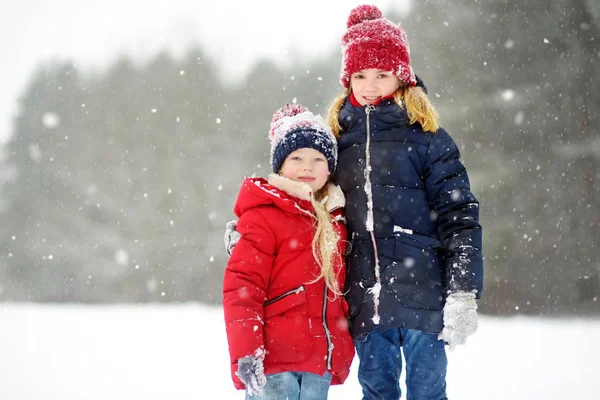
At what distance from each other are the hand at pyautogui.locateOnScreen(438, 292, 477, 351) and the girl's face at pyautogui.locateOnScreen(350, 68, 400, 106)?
1013 mm

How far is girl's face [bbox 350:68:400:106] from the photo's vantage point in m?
2.59

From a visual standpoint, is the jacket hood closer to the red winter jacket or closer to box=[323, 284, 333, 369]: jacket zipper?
the red winter jacket

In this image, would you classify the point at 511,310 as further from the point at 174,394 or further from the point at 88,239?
the point at 88,239

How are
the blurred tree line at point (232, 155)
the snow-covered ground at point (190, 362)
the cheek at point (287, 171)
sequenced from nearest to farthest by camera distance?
the cheek at point (287, 171)
the snow-covered ground at point (190, 362)
the blurred tree line at point (232, 155)

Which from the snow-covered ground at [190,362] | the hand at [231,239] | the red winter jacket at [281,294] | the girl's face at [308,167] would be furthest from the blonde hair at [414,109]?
the snow-covered ground at [190,362]

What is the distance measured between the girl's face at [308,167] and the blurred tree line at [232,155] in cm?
848

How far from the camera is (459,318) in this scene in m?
2.20

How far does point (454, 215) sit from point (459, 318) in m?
0.45

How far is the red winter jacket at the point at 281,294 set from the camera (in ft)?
6.95

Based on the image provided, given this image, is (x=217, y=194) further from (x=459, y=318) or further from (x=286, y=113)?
(x=459, y=318)

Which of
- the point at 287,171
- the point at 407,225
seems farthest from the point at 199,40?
the point at 407,225

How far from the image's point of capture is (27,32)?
88375 millimetres

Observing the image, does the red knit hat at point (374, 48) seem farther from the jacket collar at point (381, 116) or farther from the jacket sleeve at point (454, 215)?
the jacket sleeve at point (454, 215)

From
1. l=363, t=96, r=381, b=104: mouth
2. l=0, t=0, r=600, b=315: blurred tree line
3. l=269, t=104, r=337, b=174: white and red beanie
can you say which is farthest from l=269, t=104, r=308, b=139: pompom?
l=0, t=0, r=600, b=315: blurred tree line
